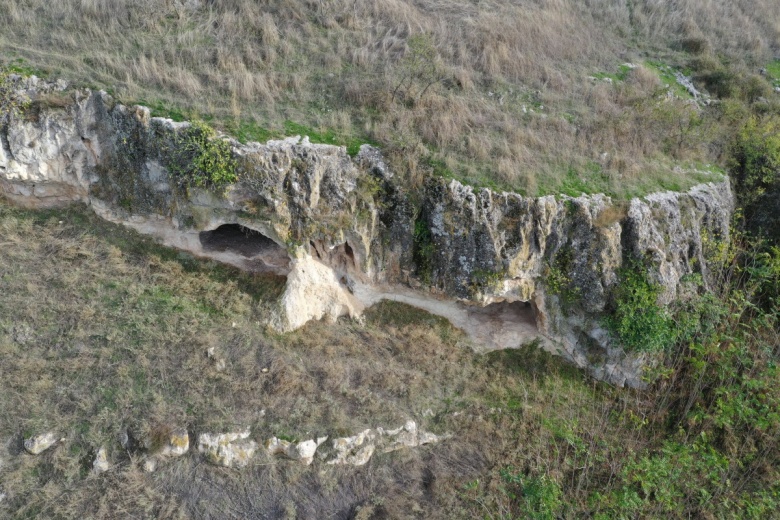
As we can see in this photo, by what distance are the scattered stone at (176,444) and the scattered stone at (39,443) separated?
216 centimetres

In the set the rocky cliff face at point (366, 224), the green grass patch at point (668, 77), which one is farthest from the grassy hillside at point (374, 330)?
the green grass patch at point (668, 77)

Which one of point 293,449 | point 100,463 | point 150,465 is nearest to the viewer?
point 100,463

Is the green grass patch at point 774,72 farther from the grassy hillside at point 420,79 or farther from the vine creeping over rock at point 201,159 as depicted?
the vine creeping over rock at point 201,159

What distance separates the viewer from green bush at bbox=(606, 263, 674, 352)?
1122cm

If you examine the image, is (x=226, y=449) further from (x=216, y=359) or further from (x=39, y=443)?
(x=39, y=443)

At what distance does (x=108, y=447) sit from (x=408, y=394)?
6.30m

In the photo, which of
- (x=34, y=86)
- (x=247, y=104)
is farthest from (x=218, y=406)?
(x=34, y=86)

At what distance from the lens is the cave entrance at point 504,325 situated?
12672 mm

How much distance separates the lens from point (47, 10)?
14906 millimetres

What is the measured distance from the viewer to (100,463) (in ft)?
30.6

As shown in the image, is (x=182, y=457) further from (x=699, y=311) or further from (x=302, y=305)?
(x=699, y=311)

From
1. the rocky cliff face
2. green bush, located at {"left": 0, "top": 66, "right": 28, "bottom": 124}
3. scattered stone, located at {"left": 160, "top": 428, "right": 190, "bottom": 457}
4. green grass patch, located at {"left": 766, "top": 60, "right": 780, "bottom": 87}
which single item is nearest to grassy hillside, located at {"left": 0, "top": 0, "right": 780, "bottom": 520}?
scattered stone, located at {"left": 160, "top": 428, "right": 190, "bottom": 457}

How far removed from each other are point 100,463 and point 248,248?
580 centimetres

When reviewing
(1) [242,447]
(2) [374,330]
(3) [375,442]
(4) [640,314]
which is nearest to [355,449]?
(3) [375,442]
